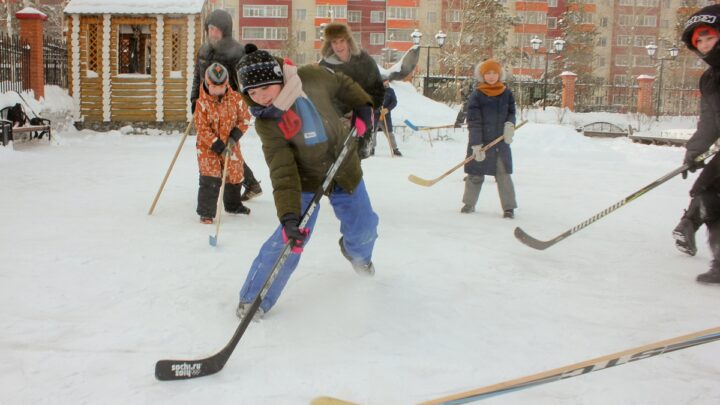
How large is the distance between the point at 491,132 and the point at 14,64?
36.5 feet

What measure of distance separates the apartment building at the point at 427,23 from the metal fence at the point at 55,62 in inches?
1148

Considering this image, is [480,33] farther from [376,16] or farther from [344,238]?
[344,238]

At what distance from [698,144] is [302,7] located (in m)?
46.1

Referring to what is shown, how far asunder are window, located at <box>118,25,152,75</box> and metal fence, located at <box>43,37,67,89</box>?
4.92 ft

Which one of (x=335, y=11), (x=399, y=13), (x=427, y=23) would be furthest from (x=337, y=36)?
(x=335, y=11)

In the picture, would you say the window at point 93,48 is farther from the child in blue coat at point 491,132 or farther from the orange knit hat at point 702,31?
the orange knit hat at point 702,31

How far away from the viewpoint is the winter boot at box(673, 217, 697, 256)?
4.59 m

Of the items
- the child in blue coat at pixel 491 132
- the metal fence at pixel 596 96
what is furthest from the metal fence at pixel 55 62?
the metal fence at pixel 596 96

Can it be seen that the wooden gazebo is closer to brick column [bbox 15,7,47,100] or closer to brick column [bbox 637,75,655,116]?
brick column [bbox 15,7,47,100]

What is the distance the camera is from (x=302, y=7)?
4772 cm

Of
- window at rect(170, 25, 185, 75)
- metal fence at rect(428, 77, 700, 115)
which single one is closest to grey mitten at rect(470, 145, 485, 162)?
window at rect(170, 25, 185, 75)

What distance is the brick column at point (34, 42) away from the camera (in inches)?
555

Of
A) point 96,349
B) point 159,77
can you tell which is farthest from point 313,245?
point 159,77

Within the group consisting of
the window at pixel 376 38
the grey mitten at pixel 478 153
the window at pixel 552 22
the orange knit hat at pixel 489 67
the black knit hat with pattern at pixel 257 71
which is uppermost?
the window at pixel 552 22
